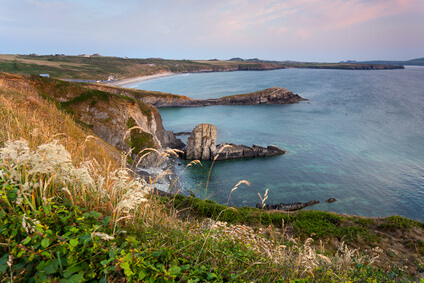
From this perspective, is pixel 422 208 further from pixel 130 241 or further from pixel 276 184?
pixel 130 241

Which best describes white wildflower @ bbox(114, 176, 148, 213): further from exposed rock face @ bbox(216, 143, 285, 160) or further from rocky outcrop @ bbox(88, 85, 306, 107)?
rocky outcrop @ bbox(88, 85, 306, 107)

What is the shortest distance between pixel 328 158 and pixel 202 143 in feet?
93.2

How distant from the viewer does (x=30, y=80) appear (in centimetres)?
3712

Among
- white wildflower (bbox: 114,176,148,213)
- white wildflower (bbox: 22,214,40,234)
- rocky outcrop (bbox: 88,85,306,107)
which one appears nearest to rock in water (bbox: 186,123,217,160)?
white wildflower (bbox: 114,176,148,213)

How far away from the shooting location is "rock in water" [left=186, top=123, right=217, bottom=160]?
155 feet

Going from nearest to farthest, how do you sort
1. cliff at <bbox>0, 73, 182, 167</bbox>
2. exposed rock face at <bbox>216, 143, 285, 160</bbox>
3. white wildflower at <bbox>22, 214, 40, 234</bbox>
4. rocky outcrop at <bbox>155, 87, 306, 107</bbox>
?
white wildflower at <bbox>22, 214, 40, 234</bbox>
cliff at <bbox>0, 73, 182, 167</bbox>
exposed rock face at <bbox>216, 143, 285, 160</bbox>
rocky outcrop at <bbox>155, 87, 306, 107</bbox>

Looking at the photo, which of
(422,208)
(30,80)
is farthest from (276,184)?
(30,80)

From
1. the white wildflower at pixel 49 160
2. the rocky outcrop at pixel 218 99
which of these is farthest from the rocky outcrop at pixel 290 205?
the rocky outcrop at pixel 218 99

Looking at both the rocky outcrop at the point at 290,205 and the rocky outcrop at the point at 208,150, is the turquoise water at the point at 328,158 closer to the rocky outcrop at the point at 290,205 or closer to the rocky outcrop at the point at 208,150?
the rocky outcrop at the point at 290,205

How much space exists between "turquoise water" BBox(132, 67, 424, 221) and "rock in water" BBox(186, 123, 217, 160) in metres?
2.97

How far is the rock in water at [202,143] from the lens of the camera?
47.3m

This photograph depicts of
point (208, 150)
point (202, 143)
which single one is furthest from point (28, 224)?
point (208, 150)

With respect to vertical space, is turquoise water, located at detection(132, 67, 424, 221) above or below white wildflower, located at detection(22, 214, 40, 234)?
below

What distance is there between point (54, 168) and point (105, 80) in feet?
556
